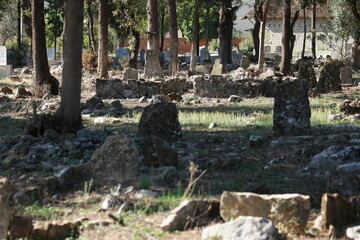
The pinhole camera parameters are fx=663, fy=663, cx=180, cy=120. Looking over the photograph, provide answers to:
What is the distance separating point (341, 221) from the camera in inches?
236

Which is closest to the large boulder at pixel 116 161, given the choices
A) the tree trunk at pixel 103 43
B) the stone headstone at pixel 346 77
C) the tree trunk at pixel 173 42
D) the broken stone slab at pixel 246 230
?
the broken stone slab at pixel 246 230

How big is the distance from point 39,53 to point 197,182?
15.0 m

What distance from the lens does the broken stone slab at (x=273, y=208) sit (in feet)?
19.0

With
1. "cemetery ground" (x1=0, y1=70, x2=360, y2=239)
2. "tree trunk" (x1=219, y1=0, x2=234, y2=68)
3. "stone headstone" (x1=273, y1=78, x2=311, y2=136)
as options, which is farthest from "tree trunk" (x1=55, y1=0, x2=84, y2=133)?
"tree trunk" (x1=219, y1=0, x2=234, y2=68)

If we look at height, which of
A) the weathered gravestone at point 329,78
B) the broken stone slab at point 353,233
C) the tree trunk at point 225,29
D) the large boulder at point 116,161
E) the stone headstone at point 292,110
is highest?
the tree trunk at point 225,29

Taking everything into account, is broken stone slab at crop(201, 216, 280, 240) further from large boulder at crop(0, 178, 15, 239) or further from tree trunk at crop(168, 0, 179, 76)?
tree trunk at crop(168, 0, 179, 76)

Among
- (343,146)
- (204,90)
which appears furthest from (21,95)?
(343,146)

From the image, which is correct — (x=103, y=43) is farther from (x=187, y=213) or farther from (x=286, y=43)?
(x=187, y=213)

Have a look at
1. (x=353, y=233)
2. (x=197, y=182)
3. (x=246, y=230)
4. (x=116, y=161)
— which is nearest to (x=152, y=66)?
(x=116, y=161)

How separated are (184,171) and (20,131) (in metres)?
5.98

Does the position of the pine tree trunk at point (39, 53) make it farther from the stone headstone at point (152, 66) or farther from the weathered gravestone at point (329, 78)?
the weathered gravestone at point (329, 78)

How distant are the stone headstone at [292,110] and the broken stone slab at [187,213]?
597cm

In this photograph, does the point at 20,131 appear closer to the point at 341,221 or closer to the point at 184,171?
the point at 184,171

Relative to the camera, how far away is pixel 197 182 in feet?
24.8
